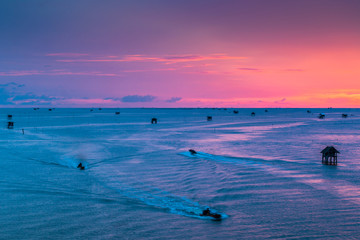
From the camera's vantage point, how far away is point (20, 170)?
1086 inches

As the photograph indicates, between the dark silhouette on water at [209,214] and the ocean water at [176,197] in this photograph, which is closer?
the ocean water at [176,197]

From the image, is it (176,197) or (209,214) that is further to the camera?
(176,197)

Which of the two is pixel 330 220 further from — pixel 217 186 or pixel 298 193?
pixel 217 186

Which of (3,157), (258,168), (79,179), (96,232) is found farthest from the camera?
(3,157)

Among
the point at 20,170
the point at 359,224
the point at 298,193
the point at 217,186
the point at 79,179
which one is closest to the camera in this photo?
the point at 359,224

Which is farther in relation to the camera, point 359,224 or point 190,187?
point 190,187

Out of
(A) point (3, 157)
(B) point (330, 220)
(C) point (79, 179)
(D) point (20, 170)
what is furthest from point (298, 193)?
(A) point (3, 157)

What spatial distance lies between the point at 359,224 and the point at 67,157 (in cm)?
2971

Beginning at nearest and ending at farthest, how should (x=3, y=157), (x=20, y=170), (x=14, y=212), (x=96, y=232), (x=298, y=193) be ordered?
(x=96, y=232), (x=14, y=212), (x=298, y=193), (x=20, y=170), (x=3, y=157)

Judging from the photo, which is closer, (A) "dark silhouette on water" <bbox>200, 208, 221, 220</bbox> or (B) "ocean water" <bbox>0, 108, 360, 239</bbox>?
(B) "ocean water" <bbox>0, 108, 360, 239</bbox>

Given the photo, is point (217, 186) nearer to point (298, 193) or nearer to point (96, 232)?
point (298, 193)

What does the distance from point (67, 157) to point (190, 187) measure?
19.1 m

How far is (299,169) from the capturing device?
96.1 ft

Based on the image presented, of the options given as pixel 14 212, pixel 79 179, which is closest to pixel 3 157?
pixel 79 179
